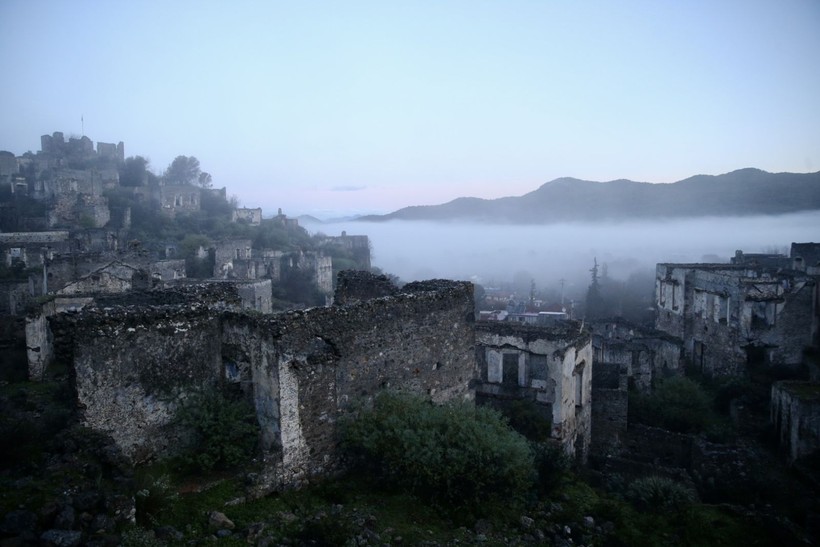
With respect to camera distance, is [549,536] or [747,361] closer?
[549,536]

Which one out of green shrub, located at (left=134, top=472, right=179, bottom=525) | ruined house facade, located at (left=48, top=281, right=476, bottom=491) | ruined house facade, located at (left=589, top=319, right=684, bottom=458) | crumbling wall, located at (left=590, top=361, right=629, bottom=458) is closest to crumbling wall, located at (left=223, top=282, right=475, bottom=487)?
ruined house facade, located at (left=48, top=281, right=476, bottom=491)

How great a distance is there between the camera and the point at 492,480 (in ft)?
34.7

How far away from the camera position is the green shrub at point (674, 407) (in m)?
19.6

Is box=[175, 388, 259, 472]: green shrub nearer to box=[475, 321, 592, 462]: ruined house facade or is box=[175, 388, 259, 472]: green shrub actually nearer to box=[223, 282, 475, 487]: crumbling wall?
box=[223, 282, 475, 487]: crumbling wall

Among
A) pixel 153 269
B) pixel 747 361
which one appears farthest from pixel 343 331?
pixel 153 269

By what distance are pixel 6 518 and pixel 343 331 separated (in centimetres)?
623

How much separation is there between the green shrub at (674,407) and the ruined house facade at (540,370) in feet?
8.53

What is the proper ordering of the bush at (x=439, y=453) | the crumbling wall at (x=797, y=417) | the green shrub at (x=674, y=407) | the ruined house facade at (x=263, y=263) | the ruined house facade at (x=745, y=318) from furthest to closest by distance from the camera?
the ruined house facade at (x=263, y=263)
the ruined house facade at (x=745, y=318)
the green shrub at (x=674, y=407)
the crumbling wall at (x=797, y=417)
the bush at (x=439, y=453)

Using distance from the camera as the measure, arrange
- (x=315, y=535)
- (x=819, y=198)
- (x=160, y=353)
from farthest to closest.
Result: 1. (x=819, y=198)
2. (x=160, y=353)
3. (x=315, y=535)

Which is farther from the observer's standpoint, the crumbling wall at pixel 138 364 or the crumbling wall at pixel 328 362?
the crumbling wall at pixel 328 362

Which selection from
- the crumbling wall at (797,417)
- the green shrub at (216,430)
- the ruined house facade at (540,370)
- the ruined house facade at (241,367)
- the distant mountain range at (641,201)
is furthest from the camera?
the distant mountain range at (641,201)

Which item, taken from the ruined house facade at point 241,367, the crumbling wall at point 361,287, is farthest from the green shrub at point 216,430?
the crumbling wall at point 361,287

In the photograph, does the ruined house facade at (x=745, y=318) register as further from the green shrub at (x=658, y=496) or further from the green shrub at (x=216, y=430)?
the green shrub at (x=216, y=430)

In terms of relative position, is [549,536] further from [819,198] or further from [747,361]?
[819,198]
